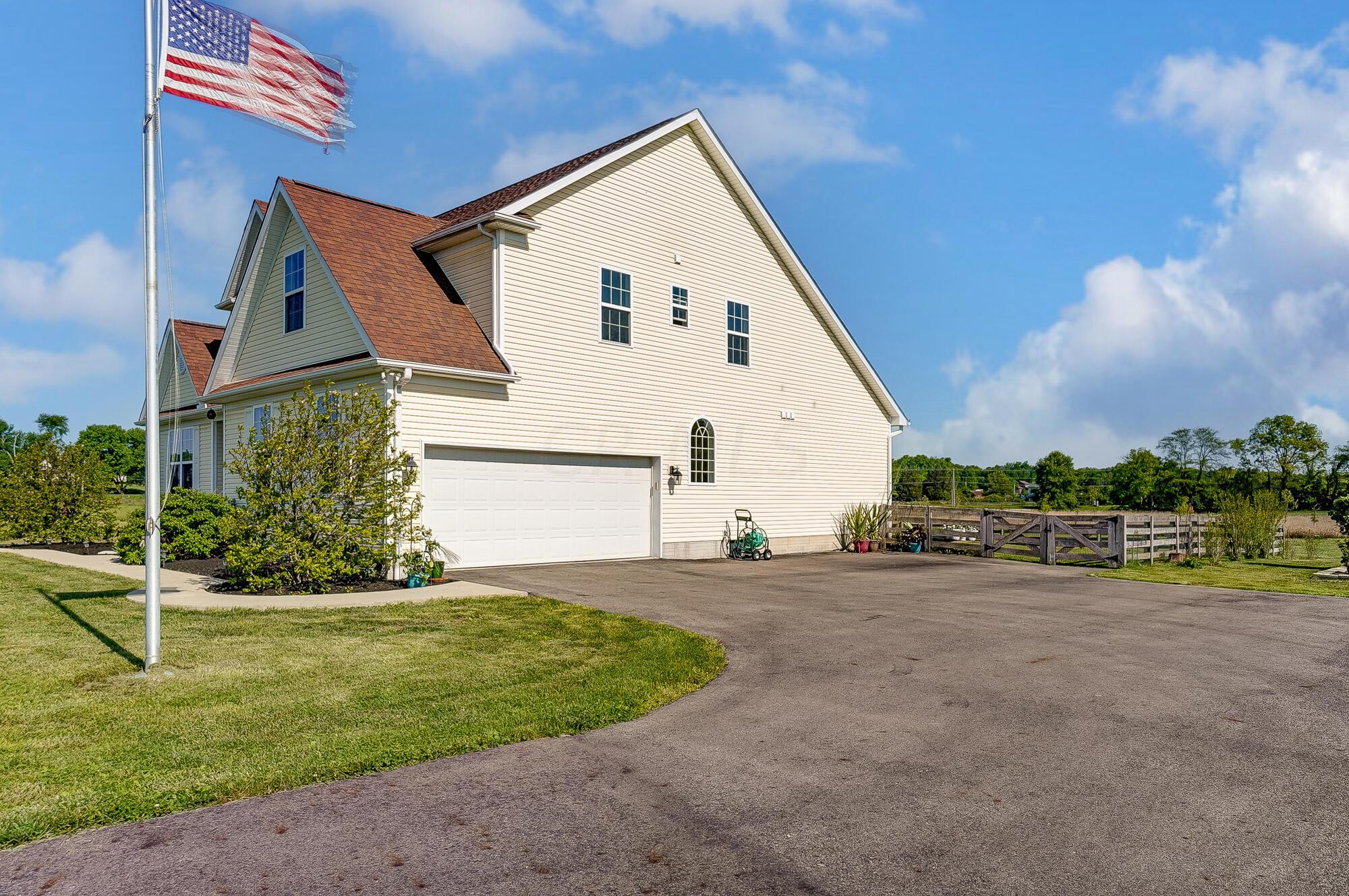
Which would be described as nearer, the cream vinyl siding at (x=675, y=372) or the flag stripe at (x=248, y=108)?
the flag stripe at (x=248, y=108)

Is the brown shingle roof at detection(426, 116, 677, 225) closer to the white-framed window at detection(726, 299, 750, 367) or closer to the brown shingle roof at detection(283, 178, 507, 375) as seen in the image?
the brown shingle roof at detection(283, 178, 507, 375)

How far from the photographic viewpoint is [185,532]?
1630 cm

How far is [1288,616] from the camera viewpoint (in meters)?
12.0

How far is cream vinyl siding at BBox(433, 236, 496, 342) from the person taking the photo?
16297mm

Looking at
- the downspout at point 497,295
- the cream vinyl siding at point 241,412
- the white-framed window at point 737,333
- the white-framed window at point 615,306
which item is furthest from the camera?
the white-framed window at point 737,333

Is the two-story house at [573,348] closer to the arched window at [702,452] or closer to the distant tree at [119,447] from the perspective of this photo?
the arched window at [702,452]

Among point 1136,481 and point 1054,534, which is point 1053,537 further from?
point 1136,481

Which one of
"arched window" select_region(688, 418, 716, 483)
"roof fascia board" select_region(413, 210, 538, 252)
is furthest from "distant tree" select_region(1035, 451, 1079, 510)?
"roof fascia board" select_region(413, 210, 538, 252)

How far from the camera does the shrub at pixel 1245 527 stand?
23.1 meters

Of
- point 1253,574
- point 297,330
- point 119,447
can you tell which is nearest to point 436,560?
point 297,330

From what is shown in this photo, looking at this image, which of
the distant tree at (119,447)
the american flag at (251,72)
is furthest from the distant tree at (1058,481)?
the distant tree at (119,447)

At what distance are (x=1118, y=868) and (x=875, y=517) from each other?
69.0ft

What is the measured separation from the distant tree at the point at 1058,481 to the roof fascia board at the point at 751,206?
132 feet

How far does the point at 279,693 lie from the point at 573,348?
11.4m
